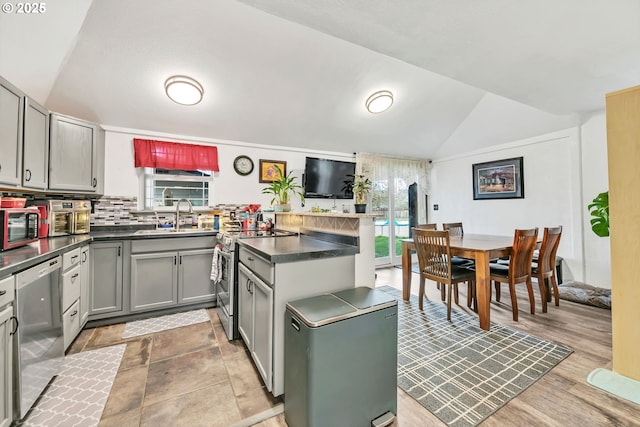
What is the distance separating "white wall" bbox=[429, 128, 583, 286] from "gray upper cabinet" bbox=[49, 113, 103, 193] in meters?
5.69

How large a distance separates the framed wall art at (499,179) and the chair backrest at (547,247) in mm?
1626

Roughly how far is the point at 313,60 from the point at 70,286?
10.1 feet

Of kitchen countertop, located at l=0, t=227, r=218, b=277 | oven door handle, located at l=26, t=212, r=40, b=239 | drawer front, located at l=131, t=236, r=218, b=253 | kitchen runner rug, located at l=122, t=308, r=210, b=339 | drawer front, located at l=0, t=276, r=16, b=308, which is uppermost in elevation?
oven door handle, located at l=26, t=212, r=40, b=239

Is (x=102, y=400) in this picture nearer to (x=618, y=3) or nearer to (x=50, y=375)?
(x=50, y=375)

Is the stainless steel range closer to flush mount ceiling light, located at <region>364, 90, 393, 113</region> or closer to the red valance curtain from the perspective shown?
the red valance curtain

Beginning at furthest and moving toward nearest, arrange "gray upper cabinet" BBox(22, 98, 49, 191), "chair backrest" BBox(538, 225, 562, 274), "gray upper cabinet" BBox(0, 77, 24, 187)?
"chair backrest" BBox(538, 225, 562, 274) < "gray upper cabinet" BBox(22, 98, 49, 191) < "gray upper cabinet" BBox(0, 77, 24, 187)

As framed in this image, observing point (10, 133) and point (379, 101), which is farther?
point (379, 101)

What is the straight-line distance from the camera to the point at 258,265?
1715 mm

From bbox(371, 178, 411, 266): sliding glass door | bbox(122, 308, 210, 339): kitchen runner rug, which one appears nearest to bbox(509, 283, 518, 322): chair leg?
bbox(371, 178, 411, 266): sliding glass door

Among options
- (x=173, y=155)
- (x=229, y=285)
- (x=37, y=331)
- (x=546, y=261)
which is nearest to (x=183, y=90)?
(x=173, y=155)

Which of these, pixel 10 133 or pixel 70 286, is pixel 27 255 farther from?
pixel 10 133

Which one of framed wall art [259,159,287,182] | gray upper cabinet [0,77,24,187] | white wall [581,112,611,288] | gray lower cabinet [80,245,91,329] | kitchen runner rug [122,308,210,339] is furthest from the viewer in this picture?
framed wall art [259,159,287,182]

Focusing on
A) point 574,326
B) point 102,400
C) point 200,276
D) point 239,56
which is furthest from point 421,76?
point 102,400

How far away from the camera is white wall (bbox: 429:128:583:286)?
3.64 meters
